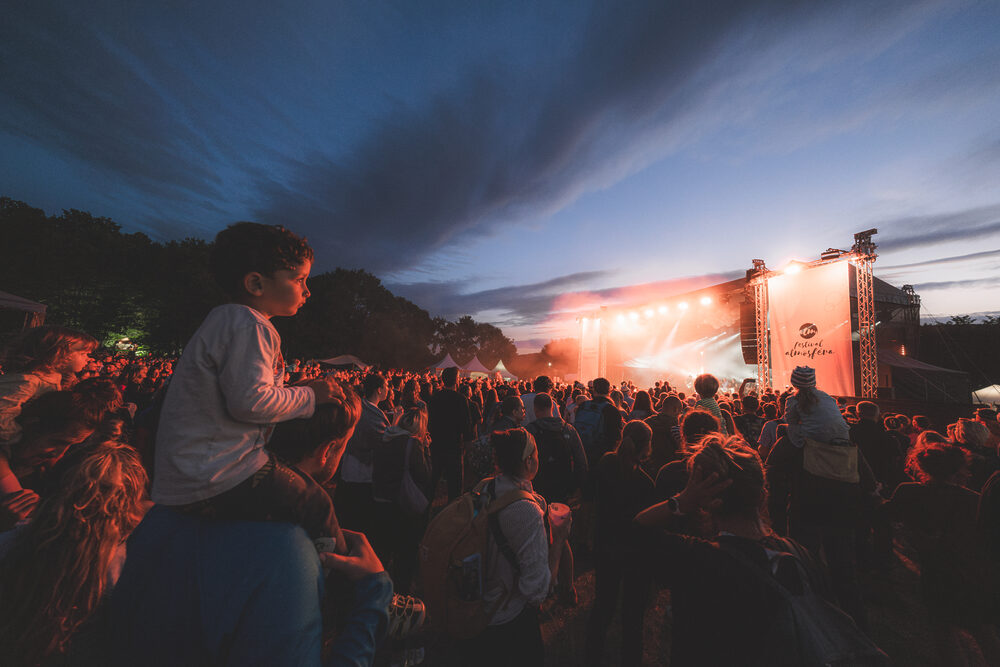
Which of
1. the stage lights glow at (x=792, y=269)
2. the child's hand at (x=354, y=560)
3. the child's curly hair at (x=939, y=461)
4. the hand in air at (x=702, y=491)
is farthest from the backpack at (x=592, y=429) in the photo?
the stage lights glow at (x=792, y=269)

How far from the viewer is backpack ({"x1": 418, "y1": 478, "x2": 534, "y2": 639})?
2.11 meters

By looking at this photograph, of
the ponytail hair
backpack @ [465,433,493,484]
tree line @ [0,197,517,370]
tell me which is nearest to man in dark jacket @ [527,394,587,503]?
the ponytail hair

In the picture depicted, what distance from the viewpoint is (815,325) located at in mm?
13062

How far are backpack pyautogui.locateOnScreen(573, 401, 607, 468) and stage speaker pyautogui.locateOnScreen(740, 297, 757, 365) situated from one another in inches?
623

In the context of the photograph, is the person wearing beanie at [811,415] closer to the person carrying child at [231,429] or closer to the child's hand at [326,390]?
the child's hand at [326,390]

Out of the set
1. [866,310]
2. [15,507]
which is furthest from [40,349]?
[866,310]

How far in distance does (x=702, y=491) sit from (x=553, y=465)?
A: 251 cm

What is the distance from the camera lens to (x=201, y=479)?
1058 mm

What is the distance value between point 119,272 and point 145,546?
143ft

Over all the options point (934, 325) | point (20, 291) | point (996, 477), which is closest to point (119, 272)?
point (20, 291)

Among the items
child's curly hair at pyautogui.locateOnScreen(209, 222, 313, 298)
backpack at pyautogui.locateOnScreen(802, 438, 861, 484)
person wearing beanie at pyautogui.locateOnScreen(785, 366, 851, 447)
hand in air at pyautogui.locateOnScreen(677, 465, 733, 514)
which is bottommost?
backpack at pyautogui.locateOnScreen(802, 438, 861, 484)

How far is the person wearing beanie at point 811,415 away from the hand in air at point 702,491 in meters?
2.45

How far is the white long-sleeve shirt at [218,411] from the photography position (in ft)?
3.49

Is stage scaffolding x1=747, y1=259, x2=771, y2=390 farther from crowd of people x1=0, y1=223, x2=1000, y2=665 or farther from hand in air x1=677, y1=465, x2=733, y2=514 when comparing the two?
hand in air x1=677, y1=465, x2=733, y2=514
